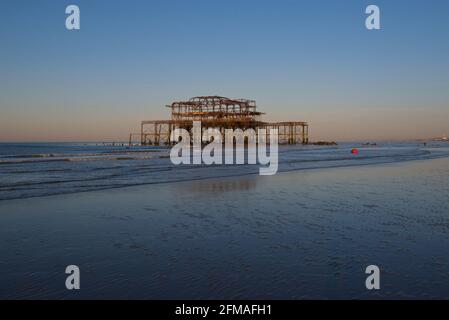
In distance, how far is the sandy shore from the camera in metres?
4.20

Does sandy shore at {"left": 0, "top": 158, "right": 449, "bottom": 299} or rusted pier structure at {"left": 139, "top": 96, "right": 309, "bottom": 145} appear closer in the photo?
sandy shore at {"left": 0, "top": 158, "right": 449, "bottom": 299}

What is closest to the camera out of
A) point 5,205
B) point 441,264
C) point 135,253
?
point 441,264

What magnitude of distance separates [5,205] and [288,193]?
7991mm

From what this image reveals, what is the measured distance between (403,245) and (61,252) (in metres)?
5.13

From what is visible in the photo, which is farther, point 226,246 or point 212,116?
point 212,116

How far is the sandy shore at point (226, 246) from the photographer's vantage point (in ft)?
13.8

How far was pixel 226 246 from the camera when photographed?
589cm

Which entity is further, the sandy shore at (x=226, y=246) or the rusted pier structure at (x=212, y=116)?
the rusted pier structure at (x=212, y=116)
